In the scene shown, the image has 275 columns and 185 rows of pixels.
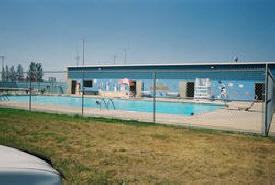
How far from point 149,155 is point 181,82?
2571cm

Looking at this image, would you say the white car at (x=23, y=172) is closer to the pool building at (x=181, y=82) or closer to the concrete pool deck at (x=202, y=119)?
the concrete pool deck at (x=202, y=119)

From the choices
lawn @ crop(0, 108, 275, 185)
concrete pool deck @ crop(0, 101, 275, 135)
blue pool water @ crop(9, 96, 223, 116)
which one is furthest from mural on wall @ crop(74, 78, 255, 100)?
lawn @ crop(0, 108, 275, 185)

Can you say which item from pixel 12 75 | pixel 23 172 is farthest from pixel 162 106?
pixel 12 75

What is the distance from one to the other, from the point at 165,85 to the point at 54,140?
2580cm

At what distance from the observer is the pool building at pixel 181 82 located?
85.6ft

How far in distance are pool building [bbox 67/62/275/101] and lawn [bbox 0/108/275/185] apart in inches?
606

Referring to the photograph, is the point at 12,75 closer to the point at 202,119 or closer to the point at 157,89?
the point at 157,89

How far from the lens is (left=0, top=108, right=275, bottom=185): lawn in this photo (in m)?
3.51

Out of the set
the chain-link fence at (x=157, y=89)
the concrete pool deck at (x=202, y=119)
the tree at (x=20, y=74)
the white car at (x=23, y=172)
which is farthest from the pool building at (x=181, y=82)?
the white car at (x=23, y=172)

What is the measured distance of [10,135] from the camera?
619 centimetres

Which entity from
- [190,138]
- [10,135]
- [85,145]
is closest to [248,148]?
[190,138]

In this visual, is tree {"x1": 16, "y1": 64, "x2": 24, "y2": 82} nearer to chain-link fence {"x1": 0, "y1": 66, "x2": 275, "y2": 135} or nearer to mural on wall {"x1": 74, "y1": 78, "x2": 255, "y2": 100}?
chain-link fence {"x1": 0, "y1": 66, "x2": 275, "y2": 135}

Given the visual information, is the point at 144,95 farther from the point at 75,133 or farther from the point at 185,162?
the point at 185,162

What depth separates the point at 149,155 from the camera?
4703mm
